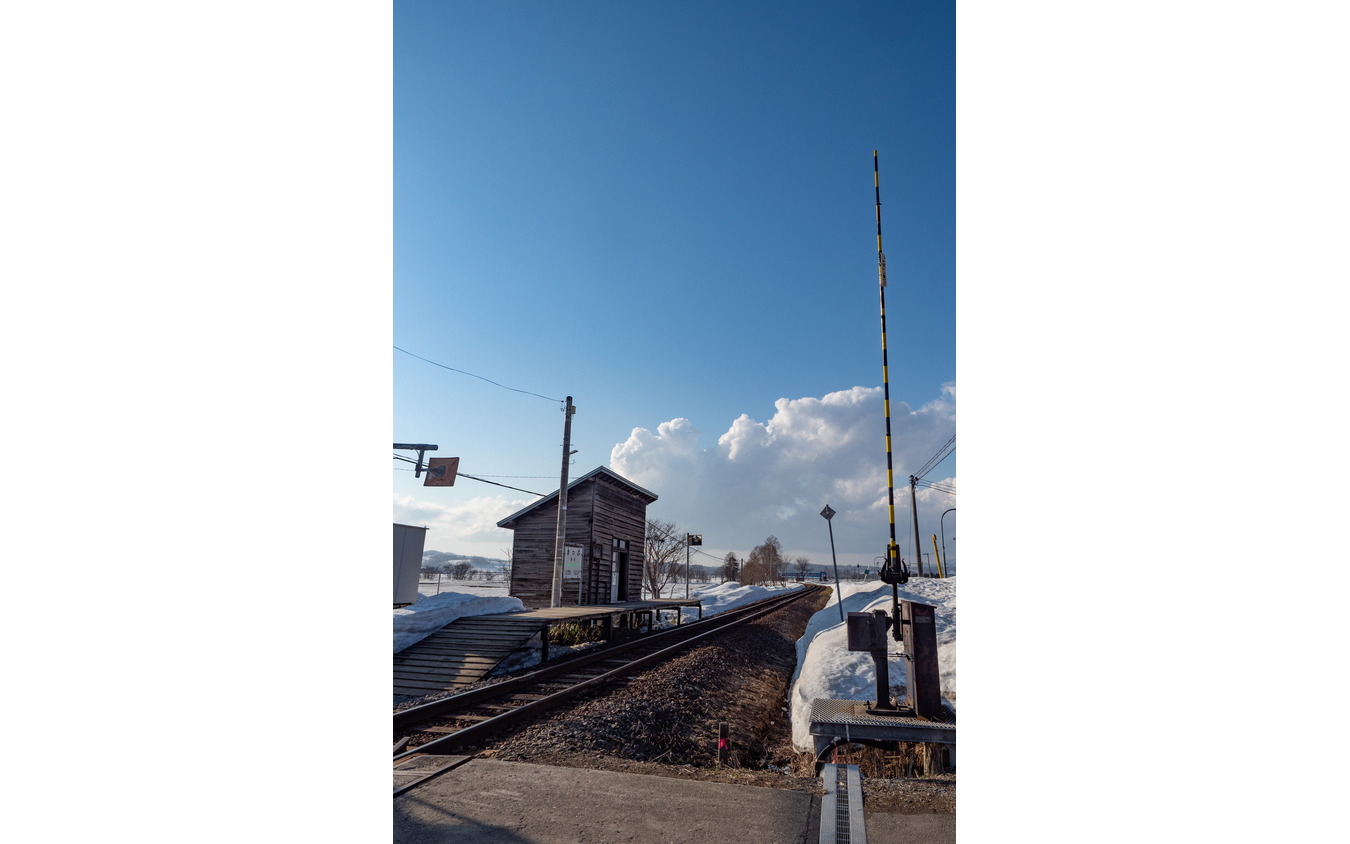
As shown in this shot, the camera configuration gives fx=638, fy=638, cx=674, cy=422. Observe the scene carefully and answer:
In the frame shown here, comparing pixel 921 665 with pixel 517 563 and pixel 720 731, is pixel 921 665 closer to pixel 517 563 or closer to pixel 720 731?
pixel 720 731

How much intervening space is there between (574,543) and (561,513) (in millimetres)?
3131

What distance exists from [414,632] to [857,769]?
8161 mm

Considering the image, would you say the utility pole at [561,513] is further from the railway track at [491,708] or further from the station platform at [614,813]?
the station platform at [614,813]

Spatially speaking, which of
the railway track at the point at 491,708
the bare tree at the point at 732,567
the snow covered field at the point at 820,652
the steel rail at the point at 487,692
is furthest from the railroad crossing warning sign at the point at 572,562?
the bare tree at the point at 732,567

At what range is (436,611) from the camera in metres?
10.4

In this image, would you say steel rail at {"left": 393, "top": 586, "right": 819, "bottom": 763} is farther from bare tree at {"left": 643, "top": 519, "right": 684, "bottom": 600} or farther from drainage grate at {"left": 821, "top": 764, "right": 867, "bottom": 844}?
bare tree at {"left": 643, "top": 519, "right": 684, "bottom": 600}

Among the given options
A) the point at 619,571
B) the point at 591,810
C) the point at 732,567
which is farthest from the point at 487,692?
the point at 732,567

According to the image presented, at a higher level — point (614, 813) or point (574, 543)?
point (574, 543)

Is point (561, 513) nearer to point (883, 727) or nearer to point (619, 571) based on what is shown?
point (619, 571)

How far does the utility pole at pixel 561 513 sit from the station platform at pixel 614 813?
446 inches

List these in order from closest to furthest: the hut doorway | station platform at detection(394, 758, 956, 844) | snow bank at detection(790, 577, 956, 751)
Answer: station platform at detection(394, 758, 956, 844), snow bank at detection(790, 577, 956, 751), the hut doorway

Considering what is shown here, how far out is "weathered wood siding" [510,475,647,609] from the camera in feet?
56.3

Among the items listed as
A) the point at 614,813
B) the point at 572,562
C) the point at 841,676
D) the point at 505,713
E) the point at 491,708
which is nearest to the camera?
the point at 614,813

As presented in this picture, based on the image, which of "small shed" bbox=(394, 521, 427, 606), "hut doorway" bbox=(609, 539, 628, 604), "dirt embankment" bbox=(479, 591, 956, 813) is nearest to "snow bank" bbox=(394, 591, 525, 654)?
"small shed" bbox=(394, 521, 427, 606)
